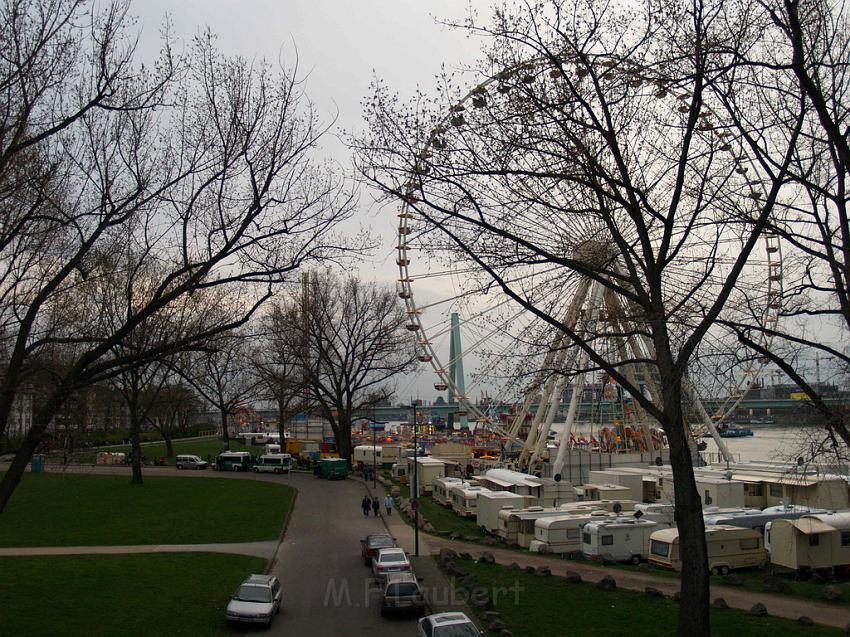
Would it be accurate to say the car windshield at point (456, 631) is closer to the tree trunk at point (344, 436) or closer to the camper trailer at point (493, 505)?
the camper trailer at point (493, 505)

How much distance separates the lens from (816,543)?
21031 mm

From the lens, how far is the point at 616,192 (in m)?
11.3

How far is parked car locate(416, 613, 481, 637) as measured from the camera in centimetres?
1362

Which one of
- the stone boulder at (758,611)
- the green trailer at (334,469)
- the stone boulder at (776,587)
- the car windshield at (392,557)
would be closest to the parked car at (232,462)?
the green trailer at (334,469)

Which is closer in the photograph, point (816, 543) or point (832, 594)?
point (832, 594)

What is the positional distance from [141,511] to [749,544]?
24.2 meters

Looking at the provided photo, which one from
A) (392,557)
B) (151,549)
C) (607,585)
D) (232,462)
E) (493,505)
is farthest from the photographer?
(232,462)

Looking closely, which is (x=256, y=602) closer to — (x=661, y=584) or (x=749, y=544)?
(x=661, y=584)

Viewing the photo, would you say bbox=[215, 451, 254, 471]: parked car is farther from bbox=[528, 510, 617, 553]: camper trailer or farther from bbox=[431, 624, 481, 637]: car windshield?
bbox=[431, 624, 481, 637]: car windshield

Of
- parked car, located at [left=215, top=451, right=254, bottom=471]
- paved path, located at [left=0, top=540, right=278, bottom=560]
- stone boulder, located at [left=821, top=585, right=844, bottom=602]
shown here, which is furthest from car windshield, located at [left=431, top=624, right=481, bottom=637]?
parked car, located at [left=215, top=451, right=254, bottom=471]

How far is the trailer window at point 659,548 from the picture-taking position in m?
22.1

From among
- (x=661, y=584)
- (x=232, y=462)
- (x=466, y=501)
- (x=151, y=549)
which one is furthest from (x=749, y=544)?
(x=232, y=462)

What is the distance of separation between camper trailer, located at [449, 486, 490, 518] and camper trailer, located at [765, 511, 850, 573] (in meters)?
13.4

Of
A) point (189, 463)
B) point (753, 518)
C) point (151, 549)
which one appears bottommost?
point (151, 549)
